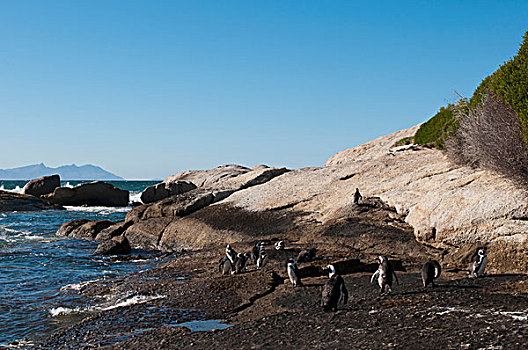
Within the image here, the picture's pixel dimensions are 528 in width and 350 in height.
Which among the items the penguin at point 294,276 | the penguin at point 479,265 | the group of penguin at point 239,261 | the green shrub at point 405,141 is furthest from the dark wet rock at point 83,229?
the green shrub at point 405,141

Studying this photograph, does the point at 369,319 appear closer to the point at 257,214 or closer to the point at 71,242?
the point at 257,214

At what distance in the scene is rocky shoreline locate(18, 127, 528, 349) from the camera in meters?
10.2

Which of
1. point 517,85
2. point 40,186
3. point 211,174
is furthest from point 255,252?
point 40,186

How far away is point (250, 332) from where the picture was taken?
10695 mm

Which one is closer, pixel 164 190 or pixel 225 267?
pixel 225 267

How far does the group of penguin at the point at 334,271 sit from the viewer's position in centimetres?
1173

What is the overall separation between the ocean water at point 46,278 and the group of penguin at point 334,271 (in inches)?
145

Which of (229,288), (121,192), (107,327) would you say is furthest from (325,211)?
(121,192)

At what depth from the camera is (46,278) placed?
20.6m

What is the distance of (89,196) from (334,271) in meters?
56.9

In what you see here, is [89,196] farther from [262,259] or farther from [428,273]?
[428,273]

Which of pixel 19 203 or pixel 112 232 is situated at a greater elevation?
pixel 19 203

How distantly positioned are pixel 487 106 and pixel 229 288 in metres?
12.3

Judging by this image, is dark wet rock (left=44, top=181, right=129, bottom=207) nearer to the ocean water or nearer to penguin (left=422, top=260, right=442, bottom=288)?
the ocean water
